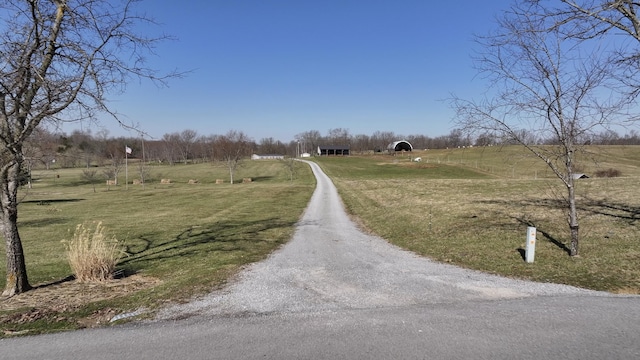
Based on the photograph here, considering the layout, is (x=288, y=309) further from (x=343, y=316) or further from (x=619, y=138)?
(x=619, y=138)

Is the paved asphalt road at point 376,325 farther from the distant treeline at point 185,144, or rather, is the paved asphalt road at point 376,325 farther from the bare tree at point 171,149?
the bare tree at point 171,149

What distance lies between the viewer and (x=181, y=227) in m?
17.0

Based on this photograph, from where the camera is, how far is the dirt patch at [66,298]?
205 inches

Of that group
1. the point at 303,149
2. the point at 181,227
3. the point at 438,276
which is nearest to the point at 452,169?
the point at 181,227

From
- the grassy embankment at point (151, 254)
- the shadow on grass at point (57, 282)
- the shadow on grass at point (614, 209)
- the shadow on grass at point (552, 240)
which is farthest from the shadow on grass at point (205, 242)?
the shadow on grass at point (614, 209)

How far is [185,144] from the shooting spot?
12669cm

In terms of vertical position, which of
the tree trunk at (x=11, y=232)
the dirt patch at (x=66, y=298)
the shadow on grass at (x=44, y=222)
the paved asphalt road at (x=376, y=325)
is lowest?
the shadow on grass at (x=44, y=222)

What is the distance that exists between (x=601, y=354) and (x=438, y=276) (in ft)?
11.5

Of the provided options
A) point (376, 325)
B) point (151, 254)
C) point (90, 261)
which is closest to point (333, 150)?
point (151, 254)

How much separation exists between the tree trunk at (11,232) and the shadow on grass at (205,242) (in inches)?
121

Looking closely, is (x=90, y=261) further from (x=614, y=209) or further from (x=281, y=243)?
(x=614, y=209)

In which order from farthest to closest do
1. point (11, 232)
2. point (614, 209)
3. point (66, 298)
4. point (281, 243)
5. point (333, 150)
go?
point (333, 150) < point (614, 209) < point (281, 243) < point (11, 232) < point (66, 298)

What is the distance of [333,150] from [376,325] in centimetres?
13174

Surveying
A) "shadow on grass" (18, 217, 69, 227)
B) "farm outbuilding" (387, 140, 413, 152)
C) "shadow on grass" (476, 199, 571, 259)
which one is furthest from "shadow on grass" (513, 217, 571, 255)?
"farm outbuilding" (387, 140, 413, 152)
